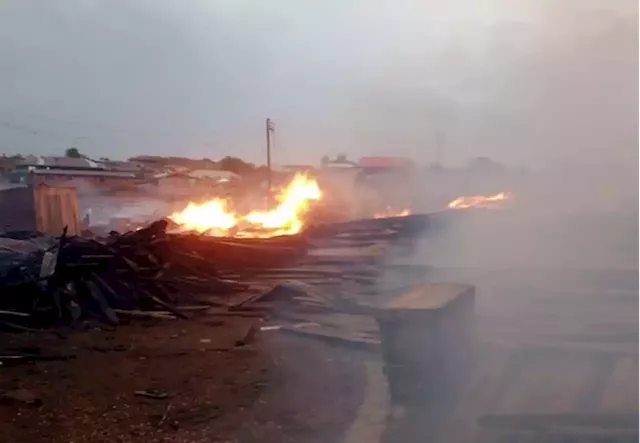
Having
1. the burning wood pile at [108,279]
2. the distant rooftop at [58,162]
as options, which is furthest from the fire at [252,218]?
the distant rooftop at [58,162]

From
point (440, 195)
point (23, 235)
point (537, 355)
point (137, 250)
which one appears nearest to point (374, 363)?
point (537, 355)

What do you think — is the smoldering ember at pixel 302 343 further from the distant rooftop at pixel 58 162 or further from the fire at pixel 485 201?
the distant rooftop at pixel 58 162

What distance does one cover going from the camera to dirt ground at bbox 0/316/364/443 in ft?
14.9

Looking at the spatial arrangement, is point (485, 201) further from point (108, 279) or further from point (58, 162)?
point (58, 162)

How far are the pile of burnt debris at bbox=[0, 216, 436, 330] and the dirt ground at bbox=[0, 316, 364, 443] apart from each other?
93 centimetres

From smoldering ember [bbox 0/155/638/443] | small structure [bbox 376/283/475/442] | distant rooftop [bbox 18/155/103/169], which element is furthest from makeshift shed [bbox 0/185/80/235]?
small structure [bbox 376/283/475/442]

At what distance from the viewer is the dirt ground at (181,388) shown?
4543mm

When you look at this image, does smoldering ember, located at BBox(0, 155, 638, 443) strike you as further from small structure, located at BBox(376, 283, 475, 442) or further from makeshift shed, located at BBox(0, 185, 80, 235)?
makeshift shed, located at BBox(0, 185, 80, 235)

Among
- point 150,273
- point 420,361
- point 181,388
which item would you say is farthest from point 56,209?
point 420,361

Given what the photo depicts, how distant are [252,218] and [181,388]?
11.9 metres

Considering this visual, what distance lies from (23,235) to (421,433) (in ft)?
36.7

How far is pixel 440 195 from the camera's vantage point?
19.7 meters

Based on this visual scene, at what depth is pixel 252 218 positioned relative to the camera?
1725 centimetres

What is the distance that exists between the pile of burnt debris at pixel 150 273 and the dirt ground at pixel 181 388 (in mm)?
934
